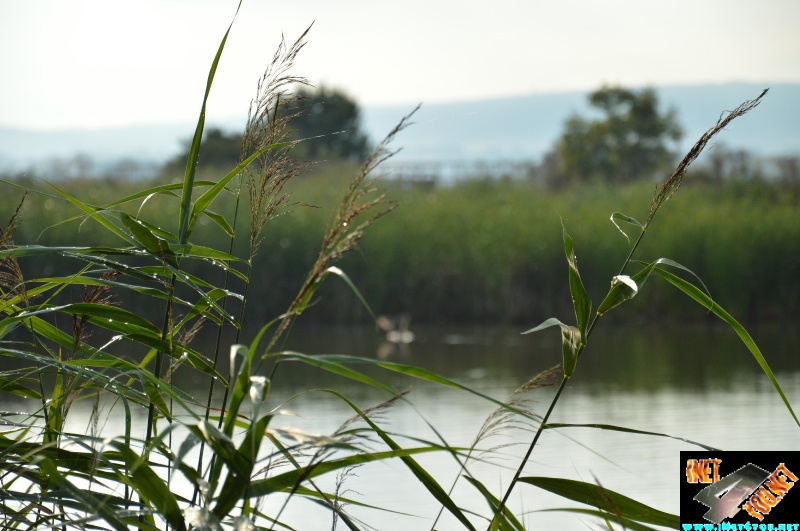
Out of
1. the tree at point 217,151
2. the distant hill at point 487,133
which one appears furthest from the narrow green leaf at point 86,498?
the distant hill at point 487,133

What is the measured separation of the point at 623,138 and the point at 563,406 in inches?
696

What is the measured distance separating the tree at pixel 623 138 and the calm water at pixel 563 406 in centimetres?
1328

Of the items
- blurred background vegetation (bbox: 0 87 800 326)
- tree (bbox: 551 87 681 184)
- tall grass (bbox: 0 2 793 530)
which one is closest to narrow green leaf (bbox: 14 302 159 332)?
tall grass (bbox: 0 2 793 530)

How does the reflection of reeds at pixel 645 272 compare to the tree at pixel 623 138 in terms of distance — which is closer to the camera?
the reflection of reeds at pixel 645 272

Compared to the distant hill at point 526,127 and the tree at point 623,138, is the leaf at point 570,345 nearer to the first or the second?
the tree at point 623,138

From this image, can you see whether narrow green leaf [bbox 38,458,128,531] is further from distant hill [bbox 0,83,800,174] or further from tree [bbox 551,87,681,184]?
distant hill [bbox 0,83,800,174]

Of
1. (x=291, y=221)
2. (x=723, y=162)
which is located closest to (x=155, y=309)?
(x=291, y=221)

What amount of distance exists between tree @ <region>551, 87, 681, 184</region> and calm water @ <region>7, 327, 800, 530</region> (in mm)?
13280

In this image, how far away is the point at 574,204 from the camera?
43.7 feet

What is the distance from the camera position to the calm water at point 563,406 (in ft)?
14.5

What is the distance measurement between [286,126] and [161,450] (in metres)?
0.47

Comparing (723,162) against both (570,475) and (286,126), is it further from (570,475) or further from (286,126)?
(286,126)

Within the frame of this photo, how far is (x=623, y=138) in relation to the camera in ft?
77.4

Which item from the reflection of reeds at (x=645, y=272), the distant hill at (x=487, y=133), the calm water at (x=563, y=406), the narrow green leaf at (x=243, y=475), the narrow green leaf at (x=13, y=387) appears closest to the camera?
the narrow green leaf at (x=243, y=475)
